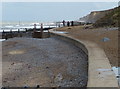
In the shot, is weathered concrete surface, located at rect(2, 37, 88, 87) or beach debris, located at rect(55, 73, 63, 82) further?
beach debris, located at rect(55, 73, 63, 82)

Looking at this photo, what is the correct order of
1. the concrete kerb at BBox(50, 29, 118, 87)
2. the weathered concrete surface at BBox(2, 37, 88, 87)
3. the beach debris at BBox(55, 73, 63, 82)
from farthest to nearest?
the beach debris at BBox(55, 73, 63, 82) → the weathered concrete surface at BBox(2, 37, 88, 87) → the concrete kerb at BBox(50, 29, 118, 87)

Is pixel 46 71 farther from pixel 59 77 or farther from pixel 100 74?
pixel 100 74

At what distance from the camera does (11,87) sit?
7.70 m

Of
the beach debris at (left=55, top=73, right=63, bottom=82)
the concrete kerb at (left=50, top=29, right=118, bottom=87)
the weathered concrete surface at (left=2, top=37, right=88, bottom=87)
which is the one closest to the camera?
the concrete kerb at (left=50, top=29, right=118, bottom=87)

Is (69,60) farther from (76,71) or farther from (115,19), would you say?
(115,19)

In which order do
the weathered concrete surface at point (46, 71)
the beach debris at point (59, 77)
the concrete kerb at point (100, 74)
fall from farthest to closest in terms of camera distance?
1. the beach debris at point (59, 77)
2. the weathered concrete surface at point (46, 71)
3. the concrete kerb at point (100, 74)

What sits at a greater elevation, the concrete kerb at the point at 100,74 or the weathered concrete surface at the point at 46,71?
the concrete kerb at the point at 100,74

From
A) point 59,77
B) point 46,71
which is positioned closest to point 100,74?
point 59,77

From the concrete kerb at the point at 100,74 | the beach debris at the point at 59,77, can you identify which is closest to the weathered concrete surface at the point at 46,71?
the beach debris at the point at 59,77

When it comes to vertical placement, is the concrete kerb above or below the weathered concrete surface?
above

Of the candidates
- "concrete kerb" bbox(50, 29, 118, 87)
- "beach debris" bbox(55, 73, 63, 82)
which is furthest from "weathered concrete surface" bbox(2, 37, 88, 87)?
"concrete kerb" bbox(50, 29, 118, 87)

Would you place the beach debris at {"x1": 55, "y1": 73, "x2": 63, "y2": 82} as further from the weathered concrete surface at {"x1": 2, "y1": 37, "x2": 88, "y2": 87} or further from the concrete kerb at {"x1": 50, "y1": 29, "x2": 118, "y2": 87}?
the concrete kerb at {"x1": 50, "y1": 29, "x2": 118, "y2": 87}

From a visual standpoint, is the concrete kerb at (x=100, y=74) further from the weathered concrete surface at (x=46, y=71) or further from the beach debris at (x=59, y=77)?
the beach debris at (x=59, y=77)

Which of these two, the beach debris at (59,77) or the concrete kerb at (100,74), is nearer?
the concrete kerb at (100,74)
